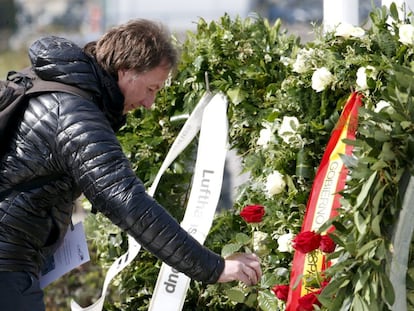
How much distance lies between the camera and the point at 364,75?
11.3 feet

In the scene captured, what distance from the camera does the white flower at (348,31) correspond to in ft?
11.9

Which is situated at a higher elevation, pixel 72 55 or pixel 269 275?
pixel 72 55

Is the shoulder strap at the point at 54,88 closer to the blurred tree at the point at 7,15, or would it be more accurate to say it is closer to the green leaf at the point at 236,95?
the green leaf at the point at 236,95

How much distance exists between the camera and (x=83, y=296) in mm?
5812

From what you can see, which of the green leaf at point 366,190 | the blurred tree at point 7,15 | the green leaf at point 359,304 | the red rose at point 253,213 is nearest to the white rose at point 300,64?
the red rose at point 253,213

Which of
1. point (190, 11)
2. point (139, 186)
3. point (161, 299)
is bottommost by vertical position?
point (190, 11)

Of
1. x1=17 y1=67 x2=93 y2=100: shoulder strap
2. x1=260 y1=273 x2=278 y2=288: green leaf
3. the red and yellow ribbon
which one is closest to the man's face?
x1=17 y1=67 x2=93 y2=100: shoulder strap

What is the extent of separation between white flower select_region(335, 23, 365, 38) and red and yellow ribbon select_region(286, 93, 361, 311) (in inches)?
10.7

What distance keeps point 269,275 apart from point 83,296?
2347 mm

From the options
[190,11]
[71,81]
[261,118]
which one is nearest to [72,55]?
[71,81]

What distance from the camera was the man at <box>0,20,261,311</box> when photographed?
9.74 feet

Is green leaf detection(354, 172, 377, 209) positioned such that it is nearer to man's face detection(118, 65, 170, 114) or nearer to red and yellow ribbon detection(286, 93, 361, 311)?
red and yellow ribbon detection(286, 93, 361, 311)

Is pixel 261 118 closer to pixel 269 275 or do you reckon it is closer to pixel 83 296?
pixel 269 275

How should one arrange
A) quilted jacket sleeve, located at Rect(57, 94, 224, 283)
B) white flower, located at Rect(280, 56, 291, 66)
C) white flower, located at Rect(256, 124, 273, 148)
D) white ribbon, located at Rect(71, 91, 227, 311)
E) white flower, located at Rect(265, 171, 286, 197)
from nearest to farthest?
quilted jacket sleeve, located at Rect(57, 94, 224, 283) → white flower, located at Rect(265, 171, 286, 197) → white flower, located at Rect(256, 124, 273, 148) → white flower, located at Rect(280, 56, 291, 66) → white ribbon, located at Rect(71, 91, 227, 311)
